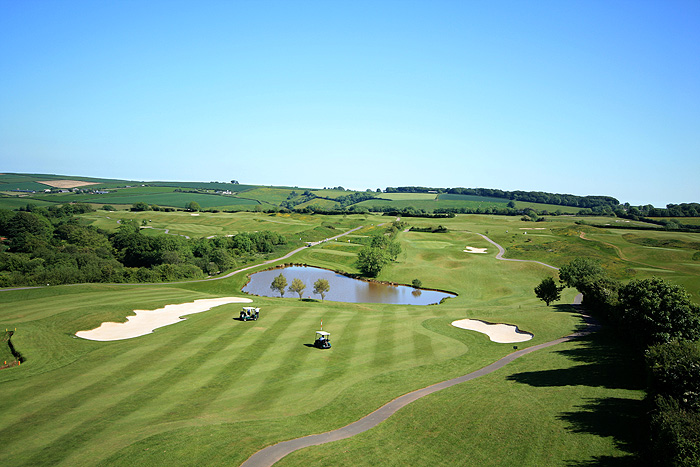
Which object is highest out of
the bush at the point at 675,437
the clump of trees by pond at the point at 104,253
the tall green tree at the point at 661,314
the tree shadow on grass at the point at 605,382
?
the tall green tree at the point at 661,314

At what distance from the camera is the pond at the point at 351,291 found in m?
79.0

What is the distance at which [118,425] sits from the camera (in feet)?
74.0

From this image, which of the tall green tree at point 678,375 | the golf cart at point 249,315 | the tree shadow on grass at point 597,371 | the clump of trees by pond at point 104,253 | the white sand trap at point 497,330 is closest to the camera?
the tall green tree at point 678,375

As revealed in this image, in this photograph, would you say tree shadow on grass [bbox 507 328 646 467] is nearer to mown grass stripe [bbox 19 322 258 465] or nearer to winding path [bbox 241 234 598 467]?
winding path [bbox 241 234 598 467]

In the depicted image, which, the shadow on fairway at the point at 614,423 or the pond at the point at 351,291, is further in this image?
the pond at the point at 351,291

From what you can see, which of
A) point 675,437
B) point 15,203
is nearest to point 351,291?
point 675,437

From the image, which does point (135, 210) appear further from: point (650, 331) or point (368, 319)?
point (650, 331)

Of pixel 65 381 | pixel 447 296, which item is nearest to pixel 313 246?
pixel 447 296

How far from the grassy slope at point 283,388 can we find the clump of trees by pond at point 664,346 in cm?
261

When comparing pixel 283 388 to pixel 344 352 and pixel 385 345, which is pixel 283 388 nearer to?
pixel 344 352

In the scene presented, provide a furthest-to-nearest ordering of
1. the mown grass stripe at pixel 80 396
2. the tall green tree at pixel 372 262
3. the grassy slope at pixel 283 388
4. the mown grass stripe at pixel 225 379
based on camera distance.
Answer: the tall green tree at pixel 372 262, the mown grass stripe at pixel 225 379, the mown grass stripe at pixel 80 396, the grassy slope at pixel 283 388

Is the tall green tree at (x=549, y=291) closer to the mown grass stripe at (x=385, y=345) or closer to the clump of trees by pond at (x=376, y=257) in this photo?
the mown grass stripe at (x=385, y=345)

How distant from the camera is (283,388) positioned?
28703mm

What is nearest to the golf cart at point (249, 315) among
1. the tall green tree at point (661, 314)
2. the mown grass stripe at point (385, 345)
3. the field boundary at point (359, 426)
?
the mown grass stripe at point (385, 345)
